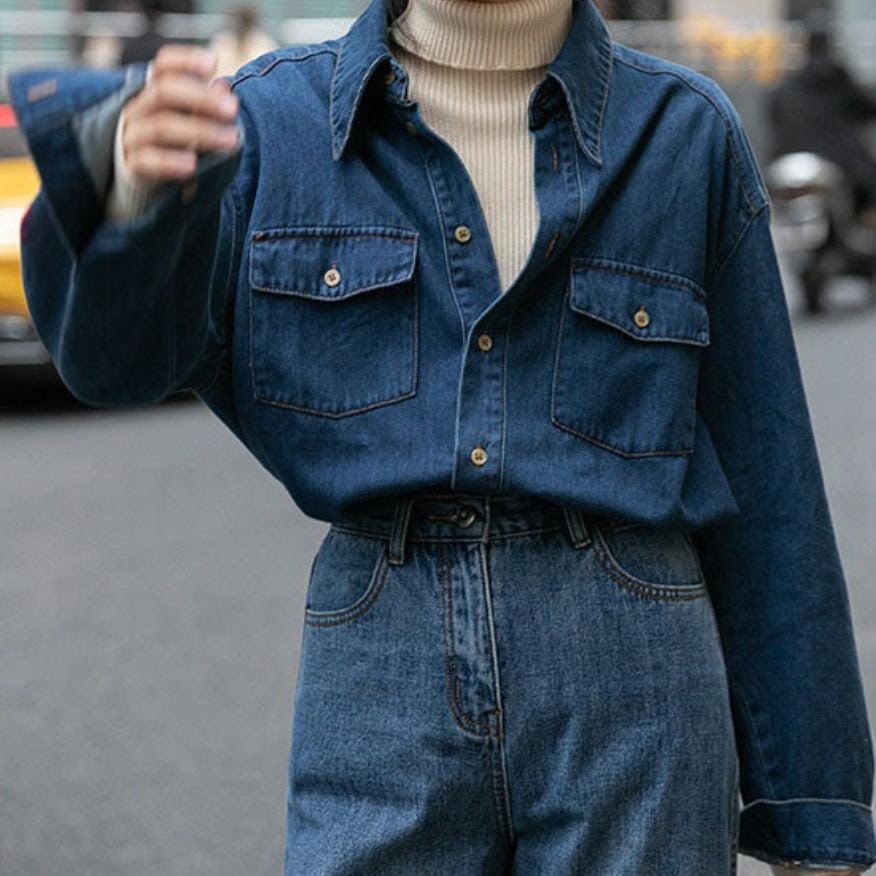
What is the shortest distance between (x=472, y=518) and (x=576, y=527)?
0.10 meters

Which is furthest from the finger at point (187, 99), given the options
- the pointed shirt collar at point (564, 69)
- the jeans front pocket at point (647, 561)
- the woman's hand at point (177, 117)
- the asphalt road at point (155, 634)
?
the asphalt road at point (155, 634)

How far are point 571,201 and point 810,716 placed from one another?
0.57 metres

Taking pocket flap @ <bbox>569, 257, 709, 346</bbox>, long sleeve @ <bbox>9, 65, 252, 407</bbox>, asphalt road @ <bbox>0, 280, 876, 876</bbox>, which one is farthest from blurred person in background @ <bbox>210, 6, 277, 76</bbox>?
long sleeve @ <bbox>9, 65, 252, 407</bbox>

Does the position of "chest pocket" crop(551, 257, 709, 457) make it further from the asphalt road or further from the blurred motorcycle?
the blurred motorcycle

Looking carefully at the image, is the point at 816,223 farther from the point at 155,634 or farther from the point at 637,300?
the point at 637,300

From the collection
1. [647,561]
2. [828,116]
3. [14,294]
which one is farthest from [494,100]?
[828,116]

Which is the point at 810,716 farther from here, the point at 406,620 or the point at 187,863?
the point at 187,863

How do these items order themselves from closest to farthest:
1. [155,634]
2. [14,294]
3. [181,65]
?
[181,65], [155,634], [14,294]

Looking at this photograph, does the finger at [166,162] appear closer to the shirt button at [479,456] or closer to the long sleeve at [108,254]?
the long sleeve at [108,254]

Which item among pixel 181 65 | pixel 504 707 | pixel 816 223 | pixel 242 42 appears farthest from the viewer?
pixel 242 42

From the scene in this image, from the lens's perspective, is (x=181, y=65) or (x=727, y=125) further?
(x=727, y=125)

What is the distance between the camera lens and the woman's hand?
1596mm

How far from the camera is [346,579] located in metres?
2.04

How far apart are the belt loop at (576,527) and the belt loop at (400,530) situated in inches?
5.6
